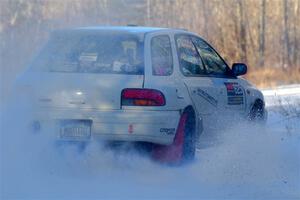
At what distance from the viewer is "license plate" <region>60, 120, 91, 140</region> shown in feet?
27.7

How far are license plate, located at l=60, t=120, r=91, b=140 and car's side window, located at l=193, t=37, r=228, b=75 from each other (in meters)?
2.06

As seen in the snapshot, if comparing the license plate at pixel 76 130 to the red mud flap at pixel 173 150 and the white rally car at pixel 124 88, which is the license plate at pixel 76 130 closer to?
the white rally car at pixel 124 88

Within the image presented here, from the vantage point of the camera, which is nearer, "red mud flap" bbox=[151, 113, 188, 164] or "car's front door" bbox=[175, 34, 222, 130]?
"red mud flap" bbox=[151, 113, 188, 164]

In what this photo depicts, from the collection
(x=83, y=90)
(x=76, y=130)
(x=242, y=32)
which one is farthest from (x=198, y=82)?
(x=242, y=32)

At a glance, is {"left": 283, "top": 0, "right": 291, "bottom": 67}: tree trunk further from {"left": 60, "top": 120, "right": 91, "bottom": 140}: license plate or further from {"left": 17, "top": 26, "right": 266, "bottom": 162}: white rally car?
{"left": 60, "top": 120, "right": 91, "bottom": 140}: license plate

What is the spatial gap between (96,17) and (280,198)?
87.8 ft

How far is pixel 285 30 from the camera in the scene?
47.9 meters

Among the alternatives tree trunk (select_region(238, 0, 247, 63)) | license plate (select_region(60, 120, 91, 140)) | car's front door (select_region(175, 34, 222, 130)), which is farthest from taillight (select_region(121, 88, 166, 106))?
tree trunk (select_region(238, 0, 247, 63))

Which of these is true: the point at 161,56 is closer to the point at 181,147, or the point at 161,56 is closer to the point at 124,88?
the point at 124,88

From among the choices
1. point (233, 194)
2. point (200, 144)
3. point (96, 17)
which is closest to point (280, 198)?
point (233, 194)

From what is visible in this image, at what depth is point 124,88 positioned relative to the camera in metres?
8.42

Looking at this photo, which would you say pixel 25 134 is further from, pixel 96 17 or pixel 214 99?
pixel 96 17

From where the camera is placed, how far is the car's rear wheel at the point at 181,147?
8729mm

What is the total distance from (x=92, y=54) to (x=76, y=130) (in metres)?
0.91
